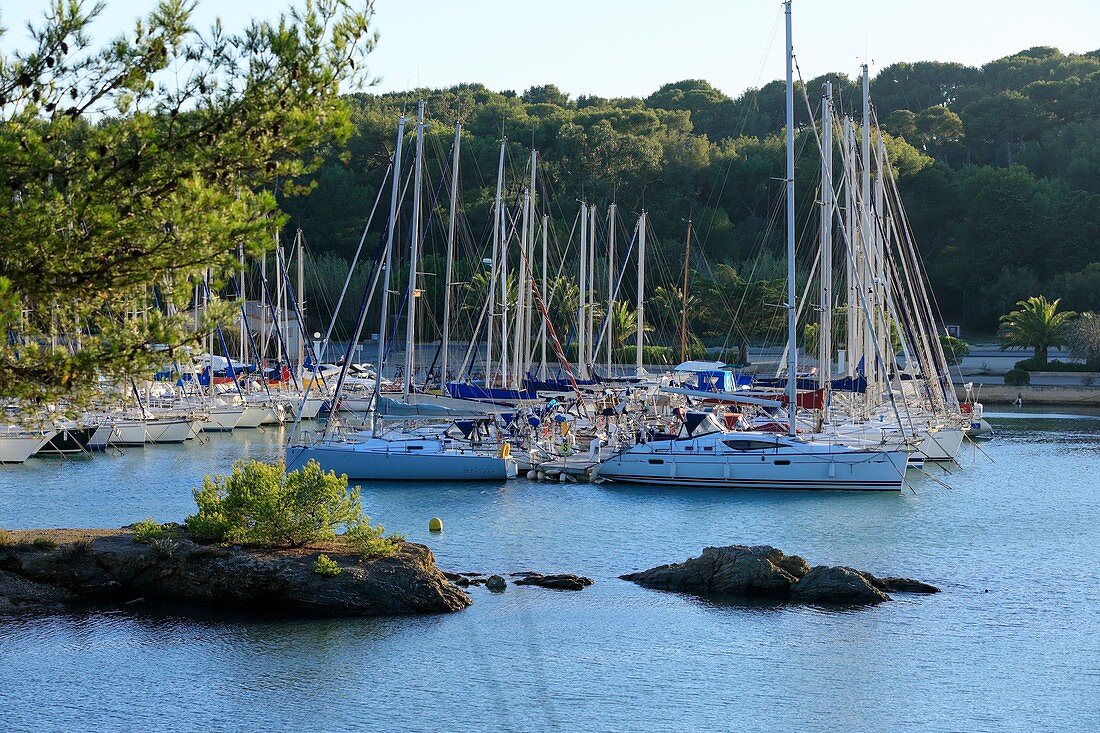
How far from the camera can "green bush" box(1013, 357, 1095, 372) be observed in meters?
74.8

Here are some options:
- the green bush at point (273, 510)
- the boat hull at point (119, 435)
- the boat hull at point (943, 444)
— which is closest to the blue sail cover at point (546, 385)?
the boat hull at point (943, 444)

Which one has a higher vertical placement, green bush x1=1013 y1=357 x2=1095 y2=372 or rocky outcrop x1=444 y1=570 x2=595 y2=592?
green bush x1=1013 y1=357 x2=1095 y2=372

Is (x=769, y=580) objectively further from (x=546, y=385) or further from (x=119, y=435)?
(x=119, y=435)

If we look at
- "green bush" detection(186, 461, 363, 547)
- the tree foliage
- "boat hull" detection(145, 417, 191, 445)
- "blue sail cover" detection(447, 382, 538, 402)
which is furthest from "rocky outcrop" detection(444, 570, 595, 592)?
"boat hull" detection(145, 417, 191, 445)

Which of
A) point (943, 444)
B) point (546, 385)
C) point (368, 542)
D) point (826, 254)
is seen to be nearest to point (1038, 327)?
point (943, 444)

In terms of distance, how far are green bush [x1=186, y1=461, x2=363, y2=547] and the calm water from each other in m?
1.73

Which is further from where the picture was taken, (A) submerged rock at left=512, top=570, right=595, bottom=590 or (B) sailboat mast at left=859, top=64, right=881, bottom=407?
(B) sailboat mast at left=859, top=64, right=881, bottom=407

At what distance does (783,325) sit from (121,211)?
196 ft

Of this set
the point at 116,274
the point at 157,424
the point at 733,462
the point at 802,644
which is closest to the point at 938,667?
the point at 802,644

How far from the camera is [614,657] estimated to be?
810 inches

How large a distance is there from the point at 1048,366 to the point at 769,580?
56.8 meters

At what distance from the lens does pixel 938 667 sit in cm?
2023

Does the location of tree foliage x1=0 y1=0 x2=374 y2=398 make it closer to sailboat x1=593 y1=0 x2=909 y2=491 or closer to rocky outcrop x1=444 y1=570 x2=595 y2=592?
rocky outcrop x1=444 y1=570 x2=595 y2=592

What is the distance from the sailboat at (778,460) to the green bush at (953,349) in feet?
127
